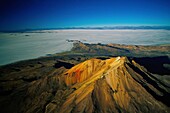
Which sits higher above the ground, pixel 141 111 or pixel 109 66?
pixel 109 66

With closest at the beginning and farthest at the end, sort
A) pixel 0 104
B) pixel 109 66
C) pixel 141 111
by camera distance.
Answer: pixel 141 111 → pixel 0 104 → pixel 109 66

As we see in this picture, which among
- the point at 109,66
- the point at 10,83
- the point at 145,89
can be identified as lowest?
the point at 10,83

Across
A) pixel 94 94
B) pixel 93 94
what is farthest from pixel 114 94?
pixel 93 94

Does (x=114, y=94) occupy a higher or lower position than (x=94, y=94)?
higher

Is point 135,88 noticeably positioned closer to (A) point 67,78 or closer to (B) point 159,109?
(B) point 159,109

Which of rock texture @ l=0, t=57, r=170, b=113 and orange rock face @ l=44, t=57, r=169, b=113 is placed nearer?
A: orange rock face @ l=44, t=57, r=169, b=113

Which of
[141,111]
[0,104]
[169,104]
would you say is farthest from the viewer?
[0,104]

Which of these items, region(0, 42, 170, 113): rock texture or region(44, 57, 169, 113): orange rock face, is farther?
region(0, 42, 170, 113): rock texture

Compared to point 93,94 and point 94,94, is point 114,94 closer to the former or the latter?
point 94,94

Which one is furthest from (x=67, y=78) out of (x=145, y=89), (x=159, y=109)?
(x=159, y=109)

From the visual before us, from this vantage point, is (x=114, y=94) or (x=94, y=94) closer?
(x=114, y=94)

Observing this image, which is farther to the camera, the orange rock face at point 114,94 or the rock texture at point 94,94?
the rock texture at point 94,94
